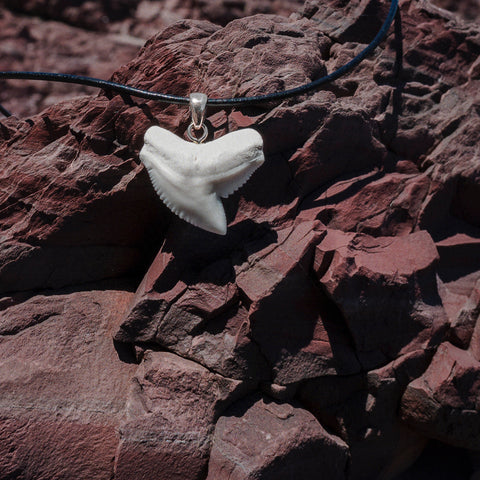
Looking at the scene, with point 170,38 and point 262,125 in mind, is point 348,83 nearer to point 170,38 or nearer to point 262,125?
point 262,125

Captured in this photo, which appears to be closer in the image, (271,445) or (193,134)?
(271,445)

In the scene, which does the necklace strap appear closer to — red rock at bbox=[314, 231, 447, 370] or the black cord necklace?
the black cord necklace

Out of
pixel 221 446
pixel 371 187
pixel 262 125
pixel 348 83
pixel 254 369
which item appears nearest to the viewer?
pixel 221 446

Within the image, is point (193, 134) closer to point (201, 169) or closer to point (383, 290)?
point (201, 169)

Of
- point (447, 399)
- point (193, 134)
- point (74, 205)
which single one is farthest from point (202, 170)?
point (447, 399)

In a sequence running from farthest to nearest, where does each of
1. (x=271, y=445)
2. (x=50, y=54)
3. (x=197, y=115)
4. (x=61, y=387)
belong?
(x=50, y=54) < (x=197, y=115) < (x=61, y=387) < (x=271, y=445)

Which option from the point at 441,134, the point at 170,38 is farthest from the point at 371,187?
the point at 170,38
